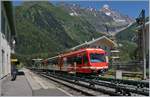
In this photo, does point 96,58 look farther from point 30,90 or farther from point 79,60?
point 30,90

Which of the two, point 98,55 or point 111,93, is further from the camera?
point 98,55

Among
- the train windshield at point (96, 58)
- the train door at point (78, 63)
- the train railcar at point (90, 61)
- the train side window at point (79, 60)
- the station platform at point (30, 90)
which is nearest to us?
the station platform at point (30, 90)

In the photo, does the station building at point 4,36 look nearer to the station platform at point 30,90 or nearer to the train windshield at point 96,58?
the station platform at point 30,90

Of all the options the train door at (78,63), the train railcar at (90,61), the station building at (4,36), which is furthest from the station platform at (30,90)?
the train door at (78,63)

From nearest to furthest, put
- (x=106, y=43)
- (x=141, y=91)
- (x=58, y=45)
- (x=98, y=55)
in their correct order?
1. (x=141, y=91)
2. (x=98, y=55)
3. (x=106, y=43)
4. (x=58, y=45)

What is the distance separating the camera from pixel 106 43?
99312mm

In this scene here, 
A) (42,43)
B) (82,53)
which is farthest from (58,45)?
(82,53)

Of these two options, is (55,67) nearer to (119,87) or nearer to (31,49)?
(119,87)

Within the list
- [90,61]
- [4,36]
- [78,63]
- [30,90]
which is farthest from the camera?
[78,63]

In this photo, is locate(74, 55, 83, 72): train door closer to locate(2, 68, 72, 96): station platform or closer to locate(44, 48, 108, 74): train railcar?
locate(44, 48, 108, 74): train railcar

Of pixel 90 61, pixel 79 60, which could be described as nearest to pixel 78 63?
pixel 79 60

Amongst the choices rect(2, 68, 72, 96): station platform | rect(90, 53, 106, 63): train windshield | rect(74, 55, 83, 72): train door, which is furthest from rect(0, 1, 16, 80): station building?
rect(90, 53, 106, 63): train windshield

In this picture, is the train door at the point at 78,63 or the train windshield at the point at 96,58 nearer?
the train windshield at the point at 96,58

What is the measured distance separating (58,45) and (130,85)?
17524 centimetres
